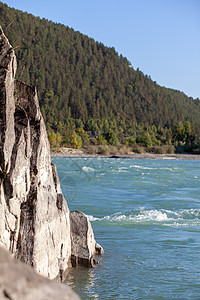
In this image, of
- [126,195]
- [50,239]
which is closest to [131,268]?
[50,239]

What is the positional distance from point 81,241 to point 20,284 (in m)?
6.70

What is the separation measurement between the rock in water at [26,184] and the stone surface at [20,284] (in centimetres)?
379

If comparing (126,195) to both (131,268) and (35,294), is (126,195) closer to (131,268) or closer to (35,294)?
(131,268)

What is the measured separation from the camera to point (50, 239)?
687 centimetres

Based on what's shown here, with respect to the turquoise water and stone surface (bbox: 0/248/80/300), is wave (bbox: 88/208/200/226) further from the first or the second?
stone surface (bbox: 0/248/80/300)

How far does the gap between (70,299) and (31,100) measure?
17.8 feet

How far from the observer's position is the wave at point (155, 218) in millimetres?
13906

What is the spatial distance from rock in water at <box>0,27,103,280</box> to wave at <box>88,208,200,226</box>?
6.74m

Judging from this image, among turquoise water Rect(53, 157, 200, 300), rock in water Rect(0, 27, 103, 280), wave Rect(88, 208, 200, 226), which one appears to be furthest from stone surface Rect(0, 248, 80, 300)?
wave Rect(88, 208, 200, 226)

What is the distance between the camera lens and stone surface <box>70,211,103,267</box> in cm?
834

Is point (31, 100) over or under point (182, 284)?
over

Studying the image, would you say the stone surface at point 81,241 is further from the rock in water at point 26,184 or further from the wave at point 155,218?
the wave at point 155,218

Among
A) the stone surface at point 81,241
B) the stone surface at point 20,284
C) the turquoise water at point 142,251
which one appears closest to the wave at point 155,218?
the turquoise water at point 142,251

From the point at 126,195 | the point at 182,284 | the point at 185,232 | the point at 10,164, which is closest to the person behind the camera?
the point at 10,164
